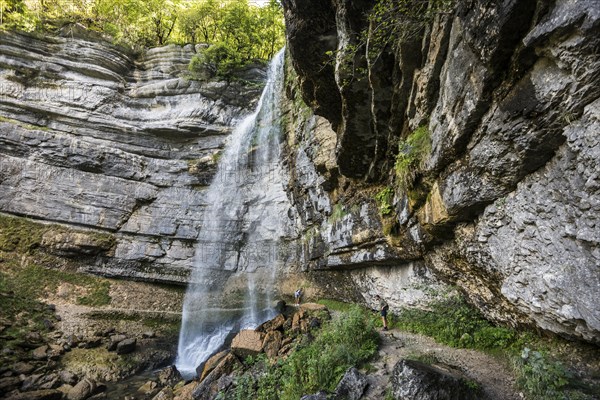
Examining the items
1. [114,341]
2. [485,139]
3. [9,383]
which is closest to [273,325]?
[114,341]

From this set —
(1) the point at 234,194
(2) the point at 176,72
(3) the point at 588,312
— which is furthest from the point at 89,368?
(2) the point at 176,72

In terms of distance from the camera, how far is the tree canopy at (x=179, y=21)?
55.1 ft

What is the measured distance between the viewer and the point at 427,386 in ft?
14.8

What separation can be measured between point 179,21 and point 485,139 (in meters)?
22.0

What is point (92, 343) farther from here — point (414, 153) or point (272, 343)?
point (414, 153)

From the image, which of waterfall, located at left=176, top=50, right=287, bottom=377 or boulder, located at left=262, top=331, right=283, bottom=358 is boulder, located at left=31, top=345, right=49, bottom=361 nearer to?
waterfall, located at left=176, top=50, right=287, bottom=377

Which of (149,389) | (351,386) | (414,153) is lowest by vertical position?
(149,389)

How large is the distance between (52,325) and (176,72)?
556 inches

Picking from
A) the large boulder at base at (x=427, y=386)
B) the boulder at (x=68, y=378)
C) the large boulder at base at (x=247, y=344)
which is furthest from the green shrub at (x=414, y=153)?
the boulder at (x=68, y=378)

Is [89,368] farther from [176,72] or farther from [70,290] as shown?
[176,72]

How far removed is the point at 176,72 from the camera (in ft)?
56.6

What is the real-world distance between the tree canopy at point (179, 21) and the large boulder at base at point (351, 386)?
1742cm

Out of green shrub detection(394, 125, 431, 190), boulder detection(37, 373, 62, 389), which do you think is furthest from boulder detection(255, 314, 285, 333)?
green shrub detection(394, 125, 431, 190)

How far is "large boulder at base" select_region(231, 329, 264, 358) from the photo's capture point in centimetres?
920
